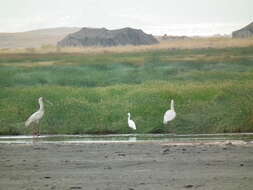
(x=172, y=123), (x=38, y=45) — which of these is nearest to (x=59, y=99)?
(x=172, y=123)

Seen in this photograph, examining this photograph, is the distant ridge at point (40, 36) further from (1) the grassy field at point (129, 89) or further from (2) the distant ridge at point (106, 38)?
(1) the grassy field at point (129, 89)

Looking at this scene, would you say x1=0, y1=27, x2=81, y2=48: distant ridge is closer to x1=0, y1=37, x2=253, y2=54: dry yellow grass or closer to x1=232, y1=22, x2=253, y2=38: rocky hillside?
x1=0, y1=37, x2=253, y2=54: dry yellow grass

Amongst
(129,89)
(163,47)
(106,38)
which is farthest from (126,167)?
(106,38)

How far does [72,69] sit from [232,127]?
12.0 m

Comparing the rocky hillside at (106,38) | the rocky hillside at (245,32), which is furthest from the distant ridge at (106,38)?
the rocky hillside at (245,32)

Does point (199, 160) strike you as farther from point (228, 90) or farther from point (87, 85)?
point (87, 85)

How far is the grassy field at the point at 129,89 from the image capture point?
2219 centimetres

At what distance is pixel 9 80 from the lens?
3019cm

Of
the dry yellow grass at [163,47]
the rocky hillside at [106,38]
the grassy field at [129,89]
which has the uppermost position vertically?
the rocky hillside at [106,38]

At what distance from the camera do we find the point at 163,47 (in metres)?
35.0

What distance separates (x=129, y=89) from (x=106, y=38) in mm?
8524

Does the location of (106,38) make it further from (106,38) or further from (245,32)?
(245,32)

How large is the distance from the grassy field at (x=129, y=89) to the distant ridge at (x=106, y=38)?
66 cm

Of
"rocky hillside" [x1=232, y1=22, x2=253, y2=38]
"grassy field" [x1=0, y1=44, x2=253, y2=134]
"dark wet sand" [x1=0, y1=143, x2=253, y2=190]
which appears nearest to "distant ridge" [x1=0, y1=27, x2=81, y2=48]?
"grassy field" [x1=0, y1=44, x2=253, y2=134]
